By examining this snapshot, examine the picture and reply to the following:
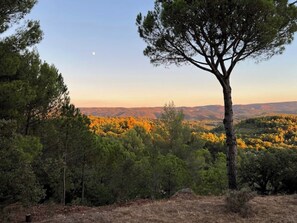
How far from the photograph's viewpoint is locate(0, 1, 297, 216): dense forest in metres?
8.94

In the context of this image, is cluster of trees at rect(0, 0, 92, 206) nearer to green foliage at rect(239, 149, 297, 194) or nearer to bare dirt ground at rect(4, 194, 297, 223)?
bare dirt ground at rect(4, 194, 297, 223)

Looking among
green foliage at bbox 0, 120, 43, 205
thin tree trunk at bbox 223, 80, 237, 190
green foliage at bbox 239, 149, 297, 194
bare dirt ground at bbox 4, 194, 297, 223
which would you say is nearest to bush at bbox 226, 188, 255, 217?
bare dirt ground at bbox 4, 194, 297, 223

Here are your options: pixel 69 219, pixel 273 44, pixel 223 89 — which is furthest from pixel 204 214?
pixel 273 44

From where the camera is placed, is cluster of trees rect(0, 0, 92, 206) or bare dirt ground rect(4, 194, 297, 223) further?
cluster of trees rect(0, 0, 92, 206)

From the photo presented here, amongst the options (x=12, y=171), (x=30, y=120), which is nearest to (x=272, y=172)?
(x=12, y=171)

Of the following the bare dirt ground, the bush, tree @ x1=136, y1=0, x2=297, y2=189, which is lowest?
the bare dirt ground

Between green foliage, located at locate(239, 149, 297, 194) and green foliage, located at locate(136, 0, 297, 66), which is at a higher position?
green foliage, located at locate(136, 0, 297, 66)

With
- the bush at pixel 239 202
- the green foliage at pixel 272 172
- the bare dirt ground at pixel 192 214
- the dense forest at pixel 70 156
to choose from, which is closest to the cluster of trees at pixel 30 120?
the dense forest at pixel 70 156

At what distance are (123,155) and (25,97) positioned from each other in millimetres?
13532

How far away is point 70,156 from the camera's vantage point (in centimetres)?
1814

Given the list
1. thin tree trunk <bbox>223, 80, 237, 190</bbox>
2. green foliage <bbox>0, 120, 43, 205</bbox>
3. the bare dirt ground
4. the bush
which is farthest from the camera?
thin tree trunk <bbox>223, 80, 237, 190</bbox>

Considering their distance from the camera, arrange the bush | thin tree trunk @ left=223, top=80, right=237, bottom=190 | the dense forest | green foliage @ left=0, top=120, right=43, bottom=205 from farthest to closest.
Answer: thin tree trunk @ left=223, top=80, right=237, bottom=190 < the dense forest < green foliage @ left=0, top=120, right=43, bottom=205 < the bush

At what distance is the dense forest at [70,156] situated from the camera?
352 inches

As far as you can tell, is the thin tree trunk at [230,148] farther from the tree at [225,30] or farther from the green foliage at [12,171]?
the green foliage at [12,171]
